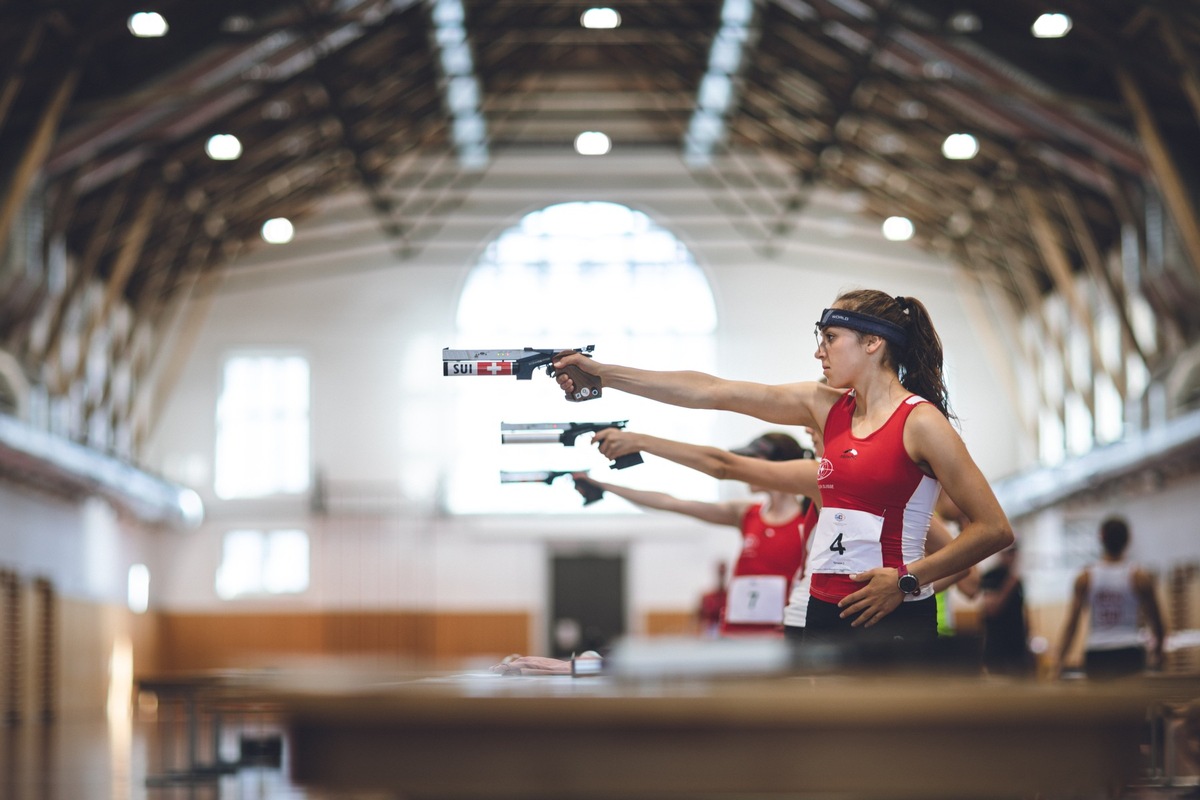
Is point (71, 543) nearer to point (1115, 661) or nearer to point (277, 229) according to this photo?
point (277, 229)

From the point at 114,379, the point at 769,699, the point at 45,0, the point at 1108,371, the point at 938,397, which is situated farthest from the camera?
the point at 114,379

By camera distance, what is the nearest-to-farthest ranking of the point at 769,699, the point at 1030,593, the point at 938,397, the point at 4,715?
the point at 769,699
the point at 938,397
the point at 4,715
the point at 1030,593

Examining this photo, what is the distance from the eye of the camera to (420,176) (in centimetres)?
2761

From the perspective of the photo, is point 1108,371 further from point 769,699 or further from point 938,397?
point 769,699

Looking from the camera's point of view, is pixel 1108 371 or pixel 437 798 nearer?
pixel 437 798

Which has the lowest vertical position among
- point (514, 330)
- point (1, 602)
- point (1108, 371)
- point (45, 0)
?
point (1, 602)

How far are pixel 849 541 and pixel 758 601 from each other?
296 centimetres

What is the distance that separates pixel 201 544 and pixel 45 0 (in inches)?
550

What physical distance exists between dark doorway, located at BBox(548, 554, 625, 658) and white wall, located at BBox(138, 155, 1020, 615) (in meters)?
0.34

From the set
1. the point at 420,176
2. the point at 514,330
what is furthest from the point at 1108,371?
the point at 420,176

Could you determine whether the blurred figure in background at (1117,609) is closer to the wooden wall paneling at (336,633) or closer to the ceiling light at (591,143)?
the ceiling light at (591,143)

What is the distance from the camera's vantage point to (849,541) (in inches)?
147

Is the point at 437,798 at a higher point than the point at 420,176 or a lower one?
lower

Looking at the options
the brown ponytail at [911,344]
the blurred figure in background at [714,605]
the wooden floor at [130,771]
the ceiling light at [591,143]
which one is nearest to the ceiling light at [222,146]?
the ceiling light at [591,143]
